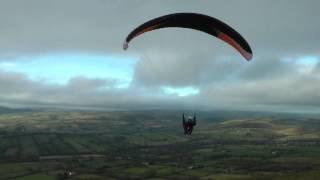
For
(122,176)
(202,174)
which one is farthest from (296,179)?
(122,176)

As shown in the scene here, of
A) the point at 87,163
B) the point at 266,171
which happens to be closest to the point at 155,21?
the point at 266,171

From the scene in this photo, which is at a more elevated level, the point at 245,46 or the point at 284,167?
the point at 245,46

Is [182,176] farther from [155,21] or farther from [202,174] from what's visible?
[155,21]

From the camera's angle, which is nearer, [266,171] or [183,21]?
[183,21]

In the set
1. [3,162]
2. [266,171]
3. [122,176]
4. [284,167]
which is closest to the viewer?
[122,176]

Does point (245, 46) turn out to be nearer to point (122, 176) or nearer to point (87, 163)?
point (122, 176)

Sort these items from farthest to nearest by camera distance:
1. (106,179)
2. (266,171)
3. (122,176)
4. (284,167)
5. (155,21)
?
(284,167), (266,171), (122,176), (106,179), (155,21)
